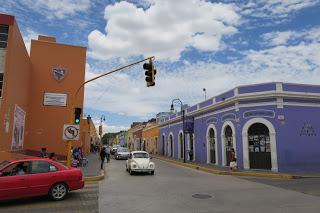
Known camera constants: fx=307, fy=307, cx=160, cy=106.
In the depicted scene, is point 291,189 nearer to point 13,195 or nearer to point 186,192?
point 186,192

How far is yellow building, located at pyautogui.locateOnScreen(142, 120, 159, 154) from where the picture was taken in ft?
173

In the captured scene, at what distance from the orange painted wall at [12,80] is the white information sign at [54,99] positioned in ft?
14.8

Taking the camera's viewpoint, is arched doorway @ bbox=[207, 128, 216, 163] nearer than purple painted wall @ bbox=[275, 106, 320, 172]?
No

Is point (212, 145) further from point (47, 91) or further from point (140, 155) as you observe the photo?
point (47, 91)

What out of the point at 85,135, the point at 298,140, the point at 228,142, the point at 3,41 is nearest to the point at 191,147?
the point at 228,142

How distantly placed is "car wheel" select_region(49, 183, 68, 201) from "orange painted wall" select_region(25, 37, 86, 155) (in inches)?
644

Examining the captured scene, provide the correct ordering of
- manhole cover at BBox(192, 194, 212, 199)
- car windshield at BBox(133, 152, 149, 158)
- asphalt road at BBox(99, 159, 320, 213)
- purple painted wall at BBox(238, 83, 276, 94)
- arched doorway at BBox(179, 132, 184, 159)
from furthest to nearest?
1. arched doorway at BBox(179, 132, 184, 159)
2. purple painted wall at BBox(238, 83, 276, 94)
3. car windshield at BBox(133, 152, 149, 158)
4. manhole cover at BBox(192, 194, 212, 199)
5. asphalt road at BBox(99, 159, 320, 213)

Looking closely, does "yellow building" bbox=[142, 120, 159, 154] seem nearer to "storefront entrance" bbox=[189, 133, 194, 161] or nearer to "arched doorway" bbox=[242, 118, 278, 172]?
"storefront entrance" bbox=[189, 133, 194, 161]

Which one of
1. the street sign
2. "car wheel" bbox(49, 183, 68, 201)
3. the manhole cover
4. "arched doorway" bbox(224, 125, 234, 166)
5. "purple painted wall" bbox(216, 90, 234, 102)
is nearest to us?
"car wheel" bbox(49, 183, 68, 201)

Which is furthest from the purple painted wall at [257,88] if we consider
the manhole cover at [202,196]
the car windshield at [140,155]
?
the manhole cover at [202,196]

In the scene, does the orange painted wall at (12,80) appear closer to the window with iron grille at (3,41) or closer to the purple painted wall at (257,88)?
the window with iron grille at (3,41)

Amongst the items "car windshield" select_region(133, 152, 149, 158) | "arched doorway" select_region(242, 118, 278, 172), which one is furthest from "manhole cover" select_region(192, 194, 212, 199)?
"arched doorway" select_region(242, 118, 278, 172)

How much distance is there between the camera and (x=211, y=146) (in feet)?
94.2

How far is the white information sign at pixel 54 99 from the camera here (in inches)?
1065
